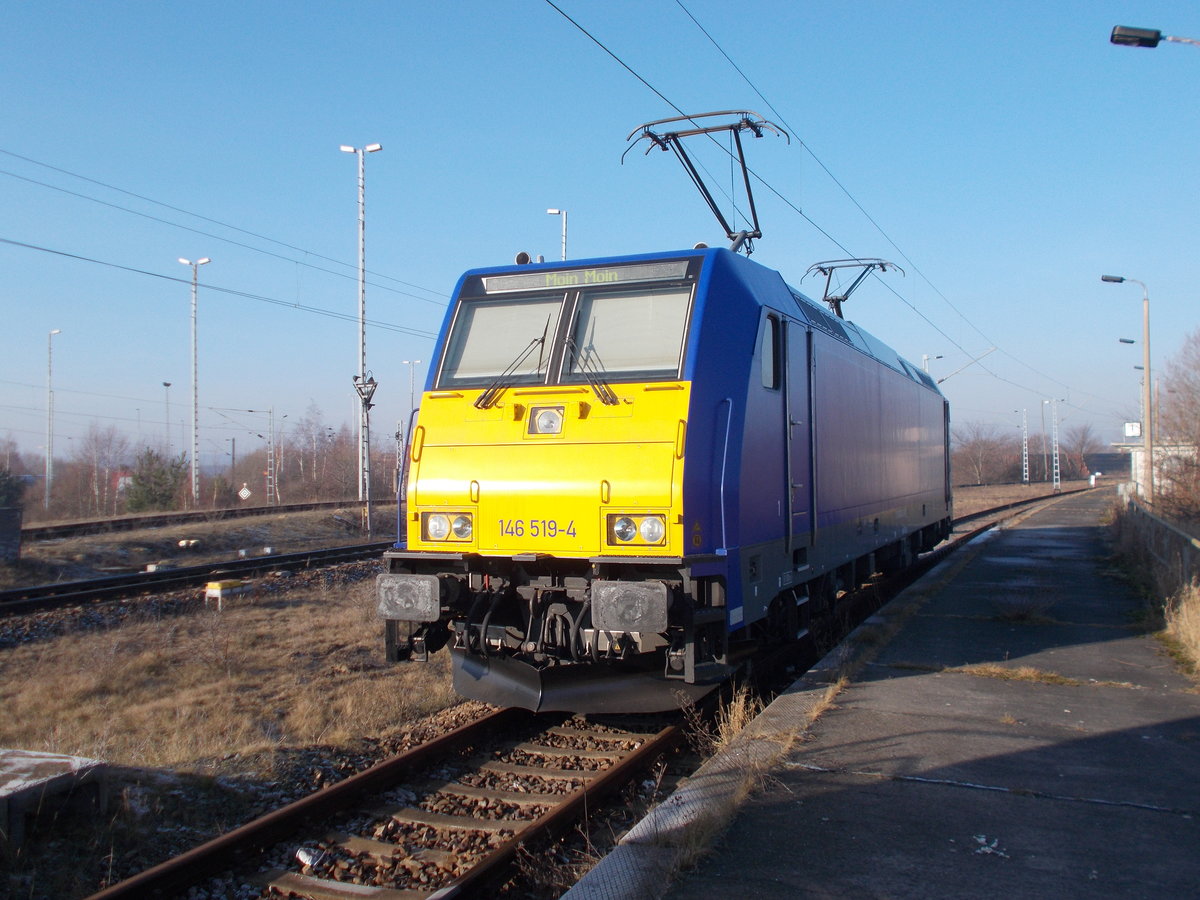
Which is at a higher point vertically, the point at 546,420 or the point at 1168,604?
the point at 546,420

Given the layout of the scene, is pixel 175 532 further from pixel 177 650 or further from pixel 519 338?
pixel 519 338

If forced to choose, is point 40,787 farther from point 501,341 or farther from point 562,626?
point 501,341

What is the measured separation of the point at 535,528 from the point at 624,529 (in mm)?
658

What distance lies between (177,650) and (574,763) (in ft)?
19.2

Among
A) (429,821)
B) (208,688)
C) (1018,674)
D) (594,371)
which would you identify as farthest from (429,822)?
(1018,674)

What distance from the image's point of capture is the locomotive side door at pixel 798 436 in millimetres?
7773

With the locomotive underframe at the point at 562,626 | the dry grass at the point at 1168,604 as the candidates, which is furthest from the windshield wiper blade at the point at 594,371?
the dry grass at the point at 1168,604

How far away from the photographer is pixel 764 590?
7062 millimetres

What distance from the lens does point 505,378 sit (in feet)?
23.4

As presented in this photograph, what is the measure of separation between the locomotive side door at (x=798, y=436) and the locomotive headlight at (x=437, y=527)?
2.81 meters

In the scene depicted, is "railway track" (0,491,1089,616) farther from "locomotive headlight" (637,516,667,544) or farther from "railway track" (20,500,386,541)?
"locomotive headlight" (637,516,667,544)

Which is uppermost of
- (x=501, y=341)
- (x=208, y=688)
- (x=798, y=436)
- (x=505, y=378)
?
(x=501, y=341)

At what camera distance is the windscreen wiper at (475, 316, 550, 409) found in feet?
22.9

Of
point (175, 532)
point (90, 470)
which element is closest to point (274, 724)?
point (175, 532)
